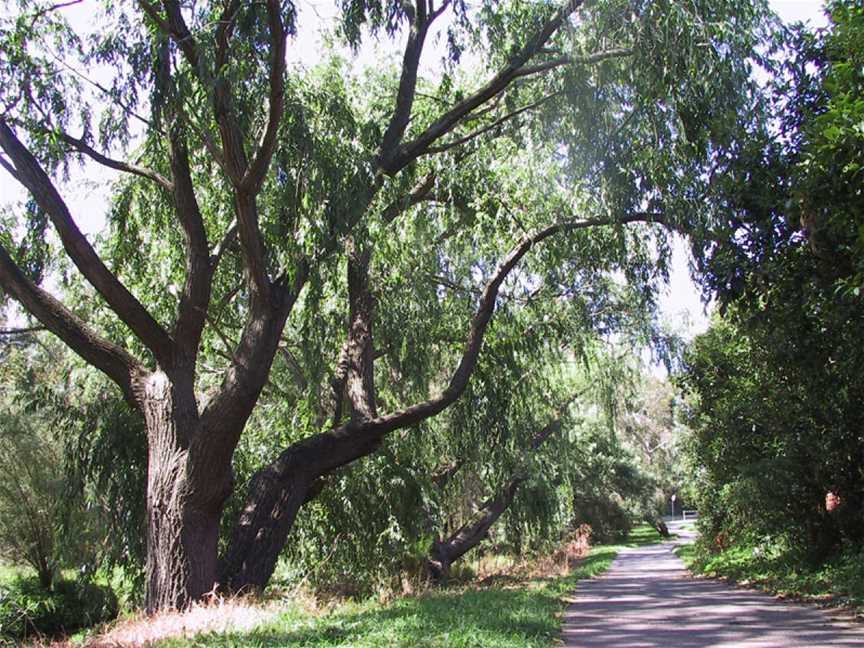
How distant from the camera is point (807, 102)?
26.3 feet

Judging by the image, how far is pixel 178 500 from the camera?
9266 millimetres

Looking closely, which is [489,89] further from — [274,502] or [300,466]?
[274,502]

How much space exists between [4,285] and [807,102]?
8954 mm

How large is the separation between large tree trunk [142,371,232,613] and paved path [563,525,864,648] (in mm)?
4365

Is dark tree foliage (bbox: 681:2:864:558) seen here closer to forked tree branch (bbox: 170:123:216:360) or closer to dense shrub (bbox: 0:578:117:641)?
forked tree branch (bbox: 170:123:216:360)

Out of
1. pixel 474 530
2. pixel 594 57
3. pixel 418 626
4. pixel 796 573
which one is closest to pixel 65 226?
pixel 418 626

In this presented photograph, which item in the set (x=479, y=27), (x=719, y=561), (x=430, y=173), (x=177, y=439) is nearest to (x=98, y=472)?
(x=177, y=439)

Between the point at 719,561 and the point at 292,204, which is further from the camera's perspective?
the point at 719,561

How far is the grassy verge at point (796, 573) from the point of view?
1045 cm

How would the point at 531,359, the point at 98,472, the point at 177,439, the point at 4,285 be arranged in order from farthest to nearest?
the point at 531,359 < the point at 98,472 < the point at 177,439 < the point at 4,285

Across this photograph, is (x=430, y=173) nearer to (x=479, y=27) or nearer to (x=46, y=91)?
(x=479, y=27)

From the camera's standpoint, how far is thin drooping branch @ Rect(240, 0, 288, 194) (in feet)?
26.3

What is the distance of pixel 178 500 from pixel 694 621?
6426 millimetres

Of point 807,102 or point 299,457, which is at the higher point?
point 807,102
